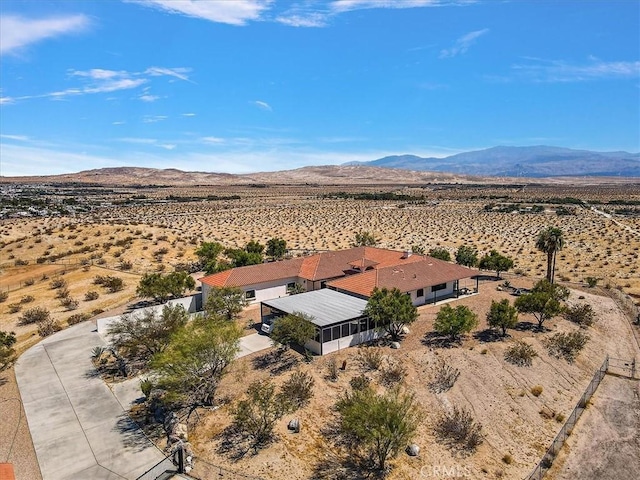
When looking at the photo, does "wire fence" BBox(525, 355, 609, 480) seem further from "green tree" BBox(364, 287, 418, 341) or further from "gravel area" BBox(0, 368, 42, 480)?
"gravel area" BBox(0, 368, 42, 480)

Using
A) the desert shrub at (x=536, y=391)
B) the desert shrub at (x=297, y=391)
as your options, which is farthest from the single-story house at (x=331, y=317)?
the desert shrub at (x=536, y=391)

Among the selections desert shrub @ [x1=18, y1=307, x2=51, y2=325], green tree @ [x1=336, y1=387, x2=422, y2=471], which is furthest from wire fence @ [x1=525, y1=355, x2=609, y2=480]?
desert shrub @ [x1=18, y1=307, x2=51, y2=325]

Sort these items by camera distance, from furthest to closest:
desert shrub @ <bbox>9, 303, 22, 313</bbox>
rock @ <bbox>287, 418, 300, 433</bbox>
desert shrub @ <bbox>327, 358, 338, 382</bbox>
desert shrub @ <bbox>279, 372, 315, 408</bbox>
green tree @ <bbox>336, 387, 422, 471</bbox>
→ desert shrub @ <bbox>9, 303, 22, 313</bbox> → desert shrub @ <bbox>327, 358, 338, 382</bbox> → desert shrub @ <bbox>279, 372, 315, 408</bbox> → rock @ <bbox>287, 418, 300, 433</bbox> → green tree @ <bbox>336, 387, 422, 471</bbox>

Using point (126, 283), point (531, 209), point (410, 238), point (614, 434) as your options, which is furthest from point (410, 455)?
point (531, 209)

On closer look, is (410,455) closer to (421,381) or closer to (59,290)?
(421,381)

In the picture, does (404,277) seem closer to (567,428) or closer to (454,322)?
(454,322)
